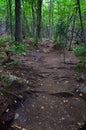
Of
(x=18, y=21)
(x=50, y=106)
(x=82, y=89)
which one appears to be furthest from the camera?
(x=18, y=21)

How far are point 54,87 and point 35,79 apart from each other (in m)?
0.72

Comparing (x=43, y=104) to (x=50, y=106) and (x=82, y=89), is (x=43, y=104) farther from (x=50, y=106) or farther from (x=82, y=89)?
(x=82, y=89)

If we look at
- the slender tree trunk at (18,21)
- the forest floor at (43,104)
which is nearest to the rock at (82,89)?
the forest floor at (43,104)

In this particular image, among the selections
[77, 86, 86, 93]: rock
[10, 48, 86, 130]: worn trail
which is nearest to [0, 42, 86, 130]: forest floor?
[10, 48, 86, 130]: worn trail

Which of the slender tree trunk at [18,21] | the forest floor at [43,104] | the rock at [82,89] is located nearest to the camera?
the forest floor at [43,104]

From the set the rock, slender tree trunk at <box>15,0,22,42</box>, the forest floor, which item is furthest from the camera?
slender tree trunk at <box>15,0,22,42</box>

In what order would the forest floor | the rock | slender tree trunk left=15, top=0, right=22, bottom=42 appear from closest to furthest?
1. the forest floor
2. the rock
3. slender tree trunk left=15, top=0, right=22, bottom=42

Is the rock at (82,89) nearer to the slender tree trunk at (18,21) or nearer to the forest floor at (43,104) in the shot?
the forest floor at (43,104)

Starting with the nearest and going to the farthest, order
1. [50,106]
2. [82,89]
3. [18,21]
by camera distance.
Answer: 1. [50,106]
2. [82,89]
3. [18,21]

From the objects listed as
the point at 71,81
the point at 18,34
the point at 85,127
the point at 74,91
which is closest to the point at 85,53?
the point at 71,81

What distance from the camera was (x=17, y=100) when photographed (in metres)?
4.39

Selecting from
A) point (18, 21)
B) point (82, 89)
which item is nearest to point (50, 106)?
point (82, 89)

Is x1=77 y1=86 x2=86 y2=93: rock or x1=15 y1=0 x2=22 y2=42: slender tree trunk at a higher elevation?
x1=15 y1=0 x2=22 y2=42: slender tree trunk

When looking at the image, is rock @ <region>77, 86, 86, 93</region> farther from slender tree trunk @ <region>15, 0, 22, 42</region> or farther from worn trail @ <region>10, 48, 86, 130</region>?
slender tree trunk @ <region>15, 0, 22, 42</region>
